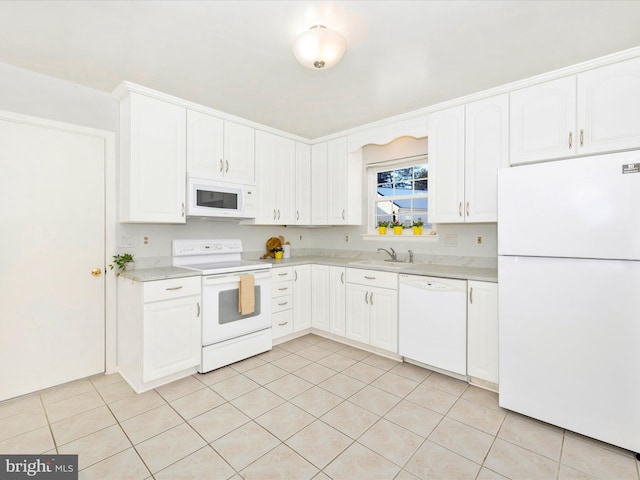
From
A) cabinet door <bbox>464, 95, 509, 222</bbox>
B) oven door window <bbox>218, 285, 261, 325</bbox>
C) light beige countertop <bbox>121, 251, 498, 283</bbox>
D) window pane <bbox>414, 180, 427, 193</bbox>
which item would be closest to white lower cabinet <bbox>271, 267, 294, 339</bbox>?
light beige countertop <bbox>121, 251, 498, 283</bbox>

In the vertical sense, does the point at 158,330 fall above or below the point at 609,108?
below

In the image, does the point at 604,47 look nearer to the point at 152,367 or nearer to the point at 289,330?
the point at 289,330

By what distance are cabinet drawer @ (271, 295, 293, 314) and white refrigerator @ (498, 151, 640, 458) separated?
212 centimetres

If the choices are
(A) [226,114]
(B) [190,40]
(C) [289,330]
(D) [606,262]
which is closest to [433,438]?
(D) [606,262]

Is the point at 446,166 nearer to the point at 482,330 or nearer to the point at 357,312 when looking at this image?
the point at 482,330

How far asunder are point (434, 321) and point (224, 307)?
191 cm

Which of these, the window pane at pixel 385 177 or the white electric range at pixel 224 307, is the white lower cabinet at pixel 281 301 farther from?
the window pane at pixel 385 177

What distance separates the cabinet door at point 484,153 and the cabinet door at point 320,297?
1.67 m

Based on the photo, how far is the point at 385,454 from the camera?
69.7 inches

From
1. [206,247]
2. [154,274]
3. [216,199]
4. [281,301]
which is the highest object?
[216,199]

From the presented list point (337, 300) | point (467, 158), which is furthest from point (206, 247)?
point (467, 158)

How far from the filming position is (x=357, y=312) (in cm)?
328

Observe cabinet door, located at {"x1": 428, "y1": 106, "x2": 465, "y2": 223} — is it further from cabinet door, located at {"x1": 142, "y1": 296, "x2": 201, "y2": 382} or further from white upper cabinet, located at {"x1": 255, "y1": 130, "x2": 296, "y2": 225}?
cabinet door, located at {"x1": 142, "y1": 296, "x2": 201, "y2": 382}

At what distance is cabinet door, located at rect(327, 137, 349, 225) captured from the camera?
375cm
